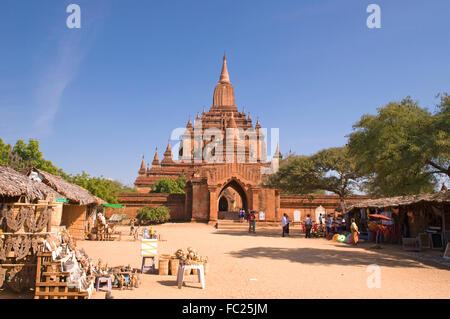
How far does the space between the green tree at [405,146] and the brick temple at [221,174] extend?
14.0 meters

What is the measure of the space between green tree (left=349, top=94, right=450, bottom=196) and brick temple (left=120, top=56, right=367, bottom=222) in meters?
14.0

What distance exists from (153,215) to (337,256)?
21083mm

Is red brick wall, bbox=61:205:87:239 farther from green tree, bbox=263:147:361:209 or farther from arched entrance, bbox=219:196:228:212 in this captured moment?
arched entrance, bbox=219:196:228:212

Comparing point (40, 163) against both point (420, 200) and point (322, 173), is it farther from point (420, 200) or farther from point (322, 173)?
point (420, 200)

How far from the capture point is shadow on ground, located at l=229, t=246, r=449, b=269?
10.7 meters

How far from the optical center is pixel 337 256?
12.1 m

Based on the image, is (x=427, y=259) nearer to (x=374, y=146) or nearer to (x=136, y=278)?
(x=374, y=146)

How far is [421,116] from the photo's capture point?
11.5 metres

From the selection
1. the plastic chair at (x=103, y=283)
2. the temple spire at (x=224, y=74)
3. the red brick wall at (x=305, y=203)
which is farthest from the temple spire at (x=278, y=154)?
the plastic chair at (x=103, y=283)

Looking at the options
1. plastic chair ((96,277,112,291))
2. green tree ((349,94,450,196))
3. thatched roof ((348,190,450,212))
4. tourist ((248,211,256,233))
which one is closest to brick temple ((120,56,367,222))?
tourist ((248,211,256,233))

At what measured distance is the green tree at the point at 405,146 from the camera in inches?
399

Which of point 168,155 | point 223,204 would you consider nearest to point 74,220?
point 223,204

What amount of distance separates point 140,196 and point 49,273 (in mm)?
29392

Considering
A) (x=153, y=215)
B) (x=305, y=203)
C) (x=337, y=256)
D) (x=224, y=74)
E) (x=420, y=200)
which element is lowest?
(x=337, y=256)
